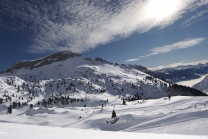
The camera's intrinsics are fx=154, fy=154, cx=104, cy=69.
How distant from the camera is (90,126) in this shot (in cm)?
4559

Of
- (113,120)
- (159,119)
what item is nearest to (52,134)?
(159,119)

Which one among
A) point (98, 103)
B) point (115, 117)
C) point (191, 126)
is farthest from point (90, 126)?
point (98, 103)

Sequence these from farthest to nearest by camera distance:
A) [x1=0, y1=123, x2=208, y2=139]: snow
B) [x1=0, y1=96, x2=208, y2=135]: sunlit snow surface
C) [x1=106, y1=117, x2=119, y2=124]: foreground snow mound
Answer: [x1=106, y1=117, x2=119, y2=124]: foreground snow mound → [x1=0, y1=96, x2=208, y2=135]: sunlit snow surface → [x1=0, y1=123, x2=208, y2=139]: snow

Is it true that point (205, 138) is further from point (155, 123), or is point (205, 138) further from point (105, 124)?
point (105, 124)

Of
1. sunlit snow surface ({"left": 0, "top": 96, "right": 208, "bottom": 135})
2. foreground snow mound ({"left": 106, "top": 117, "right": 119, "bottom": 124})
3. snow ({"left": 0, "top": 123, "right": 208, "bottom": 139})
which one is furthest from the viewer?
foreground snow mound ({"left": 106, "top": 117, "right": 119, "bottom": 124})

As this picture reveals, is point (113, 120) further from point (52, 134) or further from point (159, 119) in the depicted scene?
point (52, 134)

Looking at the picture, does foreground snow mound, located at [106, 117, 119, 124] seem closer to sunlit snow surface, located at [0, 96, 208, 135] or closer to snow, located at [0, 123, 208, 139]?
sunlit snow surface, located at [0, 96, 208, 135]

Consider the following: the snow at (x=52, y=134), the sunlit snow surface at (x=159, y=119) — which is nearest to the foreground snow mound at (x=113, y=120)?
the sunlit snow surface at (x=159, y=119)

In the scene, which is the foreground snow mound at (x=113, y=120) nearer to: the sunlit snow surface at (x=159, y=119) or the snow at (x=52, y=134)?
the sunlit snow surface at (x=159, y=119)

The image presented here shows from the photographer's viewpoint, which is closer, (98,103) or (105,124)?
(105,124)

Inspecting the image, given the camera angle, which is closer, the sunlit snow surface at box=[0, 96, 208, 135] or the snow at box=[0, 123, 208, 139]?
the snow at box=[0, 123, 208, 139]

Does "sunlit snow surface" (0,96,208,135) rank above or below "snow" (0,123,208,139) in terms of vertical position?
below

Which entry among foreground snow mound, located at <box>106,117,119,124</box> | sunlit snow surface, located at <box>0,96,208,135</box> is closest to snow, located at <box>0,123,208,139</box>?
sunlit snow surface, located at <box>0,96,208,135</box>

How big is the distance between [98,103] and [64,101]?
42.5 m
